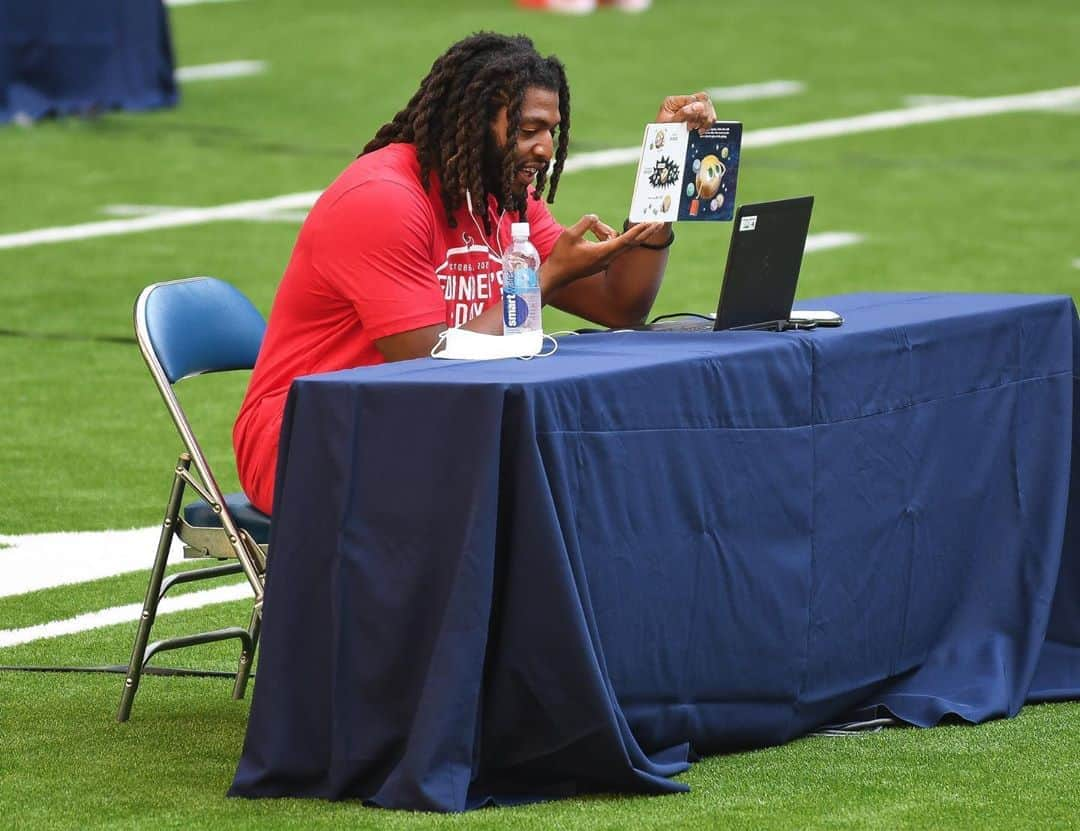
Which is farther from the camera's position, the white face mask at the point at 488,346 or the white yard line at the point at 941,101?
the white yard line at the point at 941,101

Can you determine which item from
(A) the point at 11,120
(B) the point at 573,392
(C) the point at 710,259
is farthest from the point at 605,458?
(A) the point at 11,120

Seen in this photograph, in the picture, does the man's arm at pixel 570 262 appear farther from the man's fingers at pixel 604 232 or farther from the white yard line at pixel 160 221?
the white yard line at pixel 160 221

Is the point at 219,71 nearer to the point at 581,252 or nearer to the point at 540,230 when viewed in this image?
the point at 540,230

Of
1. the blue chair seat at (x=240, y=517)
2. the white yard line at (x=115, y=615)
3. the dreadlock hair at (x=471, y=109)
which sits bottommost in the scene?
the white yard line at (x=115, y=615)

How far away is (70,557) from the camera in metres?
6.98

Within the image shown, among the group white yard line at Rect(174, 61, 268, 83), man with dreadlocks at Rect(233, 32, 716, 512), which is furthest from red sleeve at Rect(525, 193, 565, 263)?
white yard line at Rect(174, 61, 268, 83)

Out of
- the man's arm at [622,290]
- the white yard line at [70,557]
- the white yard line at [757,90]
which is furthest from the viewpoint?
the white yard line at [757,90]

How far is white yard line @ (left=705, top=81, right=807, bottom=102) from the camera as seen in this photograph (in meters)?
19.0

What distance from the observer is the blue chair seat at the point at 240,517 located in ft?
17.0

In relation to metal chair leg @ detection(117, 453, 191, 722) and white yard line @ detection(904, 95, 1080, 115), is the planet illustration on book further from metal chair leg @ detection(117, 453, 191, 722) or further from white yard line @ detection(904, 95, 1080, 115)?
white yard line @ detection(904, 95, 1080, 115)

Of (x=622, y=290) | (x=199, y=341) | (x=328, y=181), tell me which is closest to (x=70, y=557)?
(x=199, y=341)

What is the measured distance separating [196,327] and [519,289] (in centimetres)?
94

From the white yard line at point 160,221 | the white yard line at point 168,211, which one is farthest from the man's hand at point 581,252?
the white yard line at point 168,211

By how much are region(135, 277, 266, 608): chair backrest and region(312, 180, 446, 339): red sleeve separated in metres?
0.49
